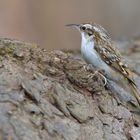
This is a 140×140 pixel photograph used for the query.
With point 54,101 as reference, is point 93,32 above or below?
above

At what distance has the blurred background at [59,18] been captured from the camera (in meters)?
9.73

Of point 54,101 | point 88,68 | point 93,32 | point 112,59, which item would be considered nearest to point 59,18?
point 93,32

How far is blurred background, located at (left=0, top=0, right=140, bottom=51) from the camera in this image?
31.9ft

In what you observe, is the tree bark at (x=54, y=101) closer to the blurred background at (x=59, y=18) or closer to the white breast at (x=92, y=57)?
the white breast at (x=92, y=57)

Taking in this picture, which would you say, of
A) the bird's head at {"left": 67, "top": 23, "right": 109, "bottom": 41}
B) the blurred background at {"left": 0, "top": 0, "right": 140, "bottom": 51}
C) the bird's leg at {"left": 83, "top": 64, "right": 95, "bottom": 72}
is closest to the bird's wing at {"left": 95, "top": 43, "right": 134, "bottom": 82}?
the bird's head at {"left": 67, "top": 23, "right": 109, "bottom": 41}

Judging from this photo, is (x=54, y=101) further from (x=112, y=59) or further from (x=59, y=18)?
(x=59, y=18)

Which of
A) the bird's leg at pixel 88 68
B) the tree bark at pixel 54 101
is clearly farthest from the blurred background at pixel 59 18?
the tree bark at pixel 54 101

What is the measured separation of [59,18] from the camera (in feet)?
34.1

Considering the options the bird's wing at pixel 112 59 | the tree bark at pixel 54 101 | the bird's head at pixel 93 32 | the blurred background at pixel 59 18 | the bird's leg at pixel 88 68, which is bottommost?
the tree bark at pixel 54 101

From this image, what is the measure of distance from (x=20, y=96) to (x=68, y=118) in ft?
1.08

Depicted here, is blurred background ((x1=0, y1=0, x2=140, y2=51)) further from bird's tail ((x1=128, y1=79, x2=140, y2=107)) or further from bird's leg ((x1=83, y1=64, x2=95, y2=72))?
bird's leg ((x1=83, y1=64, x2=95, y2=72))

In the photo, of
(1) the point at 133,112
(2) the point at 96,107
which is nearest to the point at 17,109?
(2) the point at 96,107

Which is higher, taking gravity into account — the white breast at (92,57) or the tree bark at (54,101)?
the white breast at (92,57)

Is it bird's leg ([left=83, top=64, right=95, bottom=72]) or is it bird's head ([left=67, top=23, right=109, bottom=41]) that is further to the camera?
bird's head ([left=67, top=23, right=109, bottom=41])
